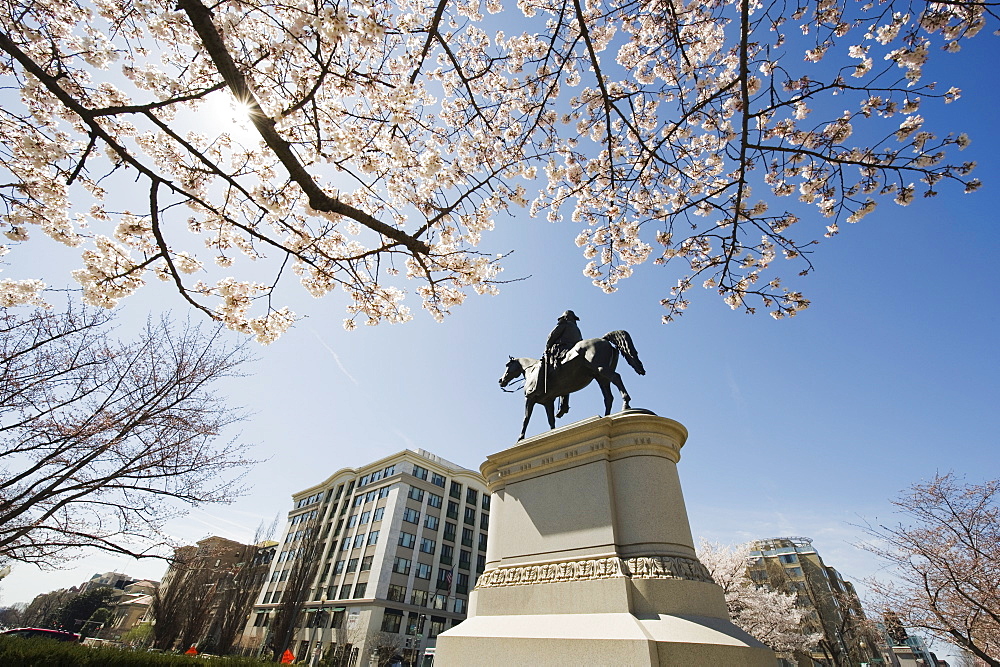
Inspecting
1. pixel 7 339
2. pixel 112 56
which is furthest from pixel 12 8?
pixel 7 339

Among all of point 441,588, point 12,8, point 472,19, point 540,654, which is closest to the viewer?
point 12,8

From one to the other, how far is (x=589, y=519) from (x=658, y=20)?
6030 mm

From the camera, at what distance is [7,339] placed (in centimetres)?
755

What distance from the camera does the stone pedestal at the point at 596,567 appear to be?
4.26 meters

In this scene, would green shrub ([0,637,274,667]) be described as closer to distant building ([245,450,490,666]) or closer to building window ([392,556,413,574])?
distant building ([245,450,490,666])

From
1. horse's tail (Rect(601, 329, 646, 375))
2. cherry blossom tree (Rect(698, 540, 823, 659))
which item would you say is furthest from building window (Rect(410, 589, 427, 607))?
horse's tail (Rect(601, 329, 646, 375))

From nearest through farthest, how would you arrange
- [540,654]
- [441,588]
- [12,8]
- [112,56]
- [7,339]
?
[12,8], [540,654], [112,56], [7,339], [441,588]

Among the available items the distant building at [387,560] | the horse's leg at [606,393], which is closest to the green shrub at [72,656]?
the horse's leg at [606,393]

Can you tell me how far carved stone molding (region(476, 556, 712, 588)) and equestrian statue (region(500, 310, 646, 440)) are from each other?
2.27 metres

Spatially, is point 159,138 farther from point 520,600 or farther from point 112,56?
point 520,600

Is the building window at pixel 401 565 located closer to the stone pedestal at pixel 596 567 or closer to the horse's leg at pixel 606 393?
the stone pedestal at pixel 596 567

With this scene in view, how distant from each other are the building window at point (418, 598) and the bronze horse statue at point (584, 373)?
135 ft

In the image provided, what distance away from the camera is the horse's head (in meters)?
9.28

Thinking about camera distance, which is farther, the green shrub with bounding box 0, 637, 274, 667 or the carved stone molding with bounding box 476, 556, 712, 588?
the green shrub with bounding box 0, 637, 274, 667
